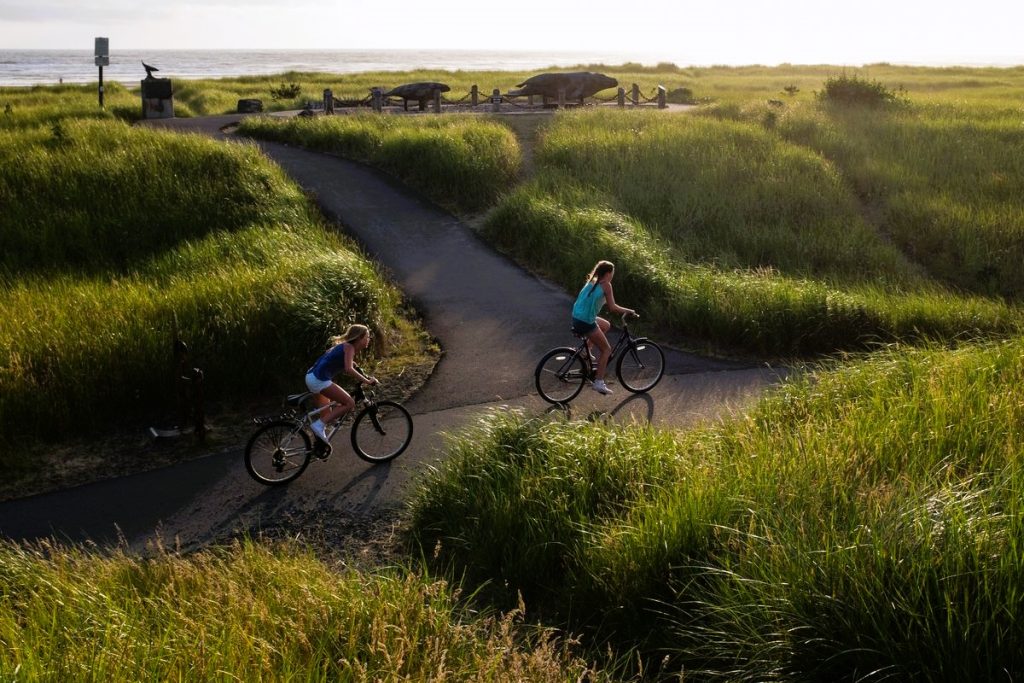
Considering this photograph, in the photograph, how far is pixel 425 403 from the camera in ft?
36.7

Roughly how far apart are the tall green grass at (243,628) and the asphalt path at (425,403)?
508 mm

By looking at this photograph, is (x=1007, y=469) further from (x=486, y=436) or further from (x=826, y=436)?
(x=486, y=436)

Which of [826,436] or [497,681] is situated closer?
[497,681]

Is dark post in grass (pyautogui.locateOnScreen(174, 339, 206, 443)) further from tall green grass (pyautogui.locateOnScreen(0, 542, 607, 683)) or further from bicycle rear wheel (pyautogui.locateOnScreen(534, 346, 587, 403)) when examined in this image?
bicycle rear wheel (pyautogui.locateOnScreen(534, 346, 587, 403))

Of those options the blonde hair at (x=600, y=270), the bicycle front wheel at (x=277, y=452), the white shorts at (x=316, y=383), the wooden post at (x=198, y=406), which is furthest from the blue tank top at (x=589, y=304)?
the wooden post at (x=198, y=406)

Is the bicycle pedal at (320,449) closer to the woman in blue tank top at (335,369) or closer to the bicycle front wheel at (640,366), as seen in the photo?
the woman in blue tank top at (335,369)

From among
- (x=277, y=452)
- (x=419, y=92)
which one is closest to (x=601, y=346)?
(x=277, y=452)

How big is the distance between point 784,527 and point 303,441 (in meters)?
5.09

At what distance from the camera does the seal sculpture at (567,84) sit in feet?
129

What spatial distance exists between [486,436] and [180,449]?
12.7 feet

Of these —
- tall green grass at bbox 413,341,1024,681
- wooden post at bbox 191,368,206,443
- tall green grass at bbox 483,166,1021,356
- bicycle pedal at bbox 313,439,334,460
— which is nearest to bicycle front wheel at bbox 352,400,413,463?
bicycle pedal at bbox 313,439,334,460

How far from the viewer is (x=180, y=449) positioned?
989 centimetres

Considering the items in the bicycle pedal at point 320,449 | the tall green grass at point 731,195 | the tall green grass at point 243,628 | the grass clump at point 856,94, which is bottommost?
the bicycle pedal at point 320,449

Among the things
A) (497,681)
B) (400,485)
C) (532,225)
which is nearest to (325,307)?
(400,485)
